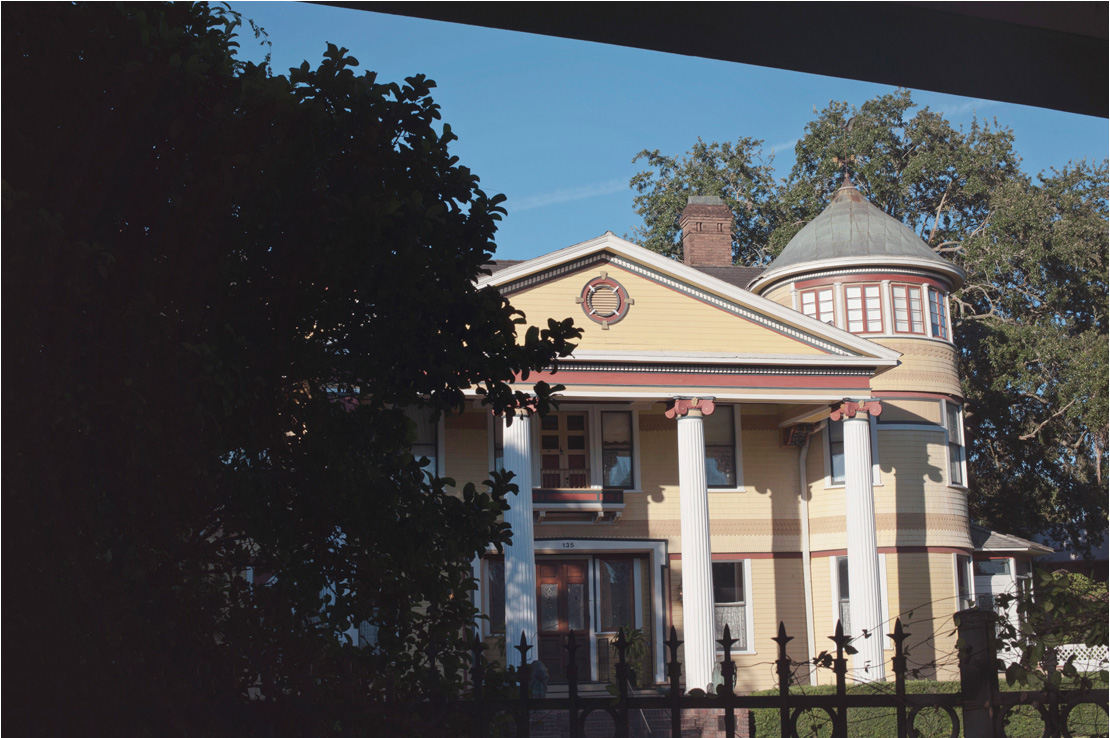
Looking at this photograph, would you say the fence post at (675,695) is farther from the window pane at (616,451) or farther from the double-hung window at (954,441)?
the double-hung window at (954,441)

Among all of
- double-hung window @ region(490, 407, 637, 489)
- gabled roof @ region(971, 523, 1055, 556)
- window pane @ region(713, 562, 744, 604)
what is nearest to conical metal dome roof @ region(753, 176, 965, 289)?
double-hung window @ region(490, 407, 637, 489)

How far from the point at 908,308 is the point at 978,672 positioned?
78.8 feet

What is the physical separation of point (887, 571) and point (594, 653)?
23.4 ft

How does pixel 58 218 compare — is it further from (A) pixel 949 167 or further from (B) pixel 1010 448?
(A) pixel 949 167

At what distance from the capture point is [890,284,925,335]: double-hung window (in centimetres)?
2634

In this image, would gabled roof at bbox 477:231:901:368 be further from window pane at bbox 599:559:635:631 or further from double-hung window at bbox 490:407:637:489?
window pane at bbox 599:559:635:631

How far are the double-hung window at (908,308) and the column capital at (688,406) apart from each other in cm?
659

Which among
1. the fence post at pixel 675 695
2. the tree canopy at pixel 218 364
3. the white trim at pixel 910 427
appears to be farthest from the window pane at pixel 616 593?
the fence post at pixel 675 695

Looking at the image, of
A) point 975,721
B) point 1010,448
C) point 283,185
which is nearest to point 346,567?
point 283,185

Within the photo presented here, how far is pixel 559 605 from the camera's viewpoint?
2406 cm

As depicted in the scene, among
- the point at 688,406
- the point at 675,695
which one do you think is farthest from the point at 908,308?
the point at 675,695

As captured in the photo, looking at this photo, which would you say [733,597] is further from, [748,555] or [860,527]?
[860,527]

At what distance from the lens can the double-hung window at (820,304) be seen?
26.7 meters

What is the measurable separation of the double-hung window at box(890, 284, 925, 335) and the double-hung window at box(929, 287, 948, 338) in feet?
1.08
